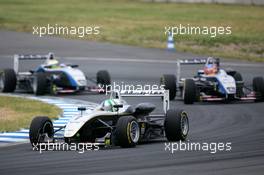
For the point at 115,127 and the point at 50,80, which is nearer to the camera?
the point at 115,127

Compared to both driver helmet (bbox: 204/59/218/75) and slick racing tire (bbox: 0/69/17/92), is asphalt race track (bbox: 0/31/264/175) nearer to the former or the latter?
driver helmet (bbox: 204/59/218/75)

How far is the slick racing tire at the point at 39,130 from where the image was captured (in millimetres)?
18531

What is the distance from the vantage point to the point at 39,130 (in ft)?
60.9

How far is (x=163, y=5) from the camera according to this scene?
6619 centimetres

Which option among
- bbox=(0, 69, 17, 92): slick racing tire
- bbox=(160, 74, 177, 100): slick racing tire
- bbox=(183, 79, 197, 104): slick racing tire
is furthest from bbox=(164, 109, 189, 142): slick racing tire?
bbox=(0, 69, 17, 92): slick racing tire

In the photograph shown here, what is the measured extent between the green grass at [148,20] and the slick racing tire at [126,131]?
→ 83.5 feet

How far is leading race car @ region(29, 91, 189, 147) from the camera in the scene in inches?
728

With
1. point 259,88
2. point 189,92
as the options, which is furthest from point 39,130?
point 259,88

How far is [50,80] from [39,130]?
12.3 meters

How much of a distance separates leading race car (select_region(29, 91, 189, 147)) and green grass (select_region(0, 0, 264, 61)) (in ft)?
79.3

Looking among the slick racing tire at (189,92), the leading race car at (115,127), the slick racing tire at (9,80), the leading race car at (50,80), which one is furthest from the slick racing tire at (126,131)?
the slick racing tire at (9,80)

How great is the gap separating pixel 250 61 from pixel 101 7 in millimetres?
25064

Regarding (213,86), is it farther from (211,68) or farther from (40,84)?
(40,84)

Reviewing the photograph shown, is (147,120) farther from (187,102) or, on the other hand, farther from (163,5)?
(163,5)
